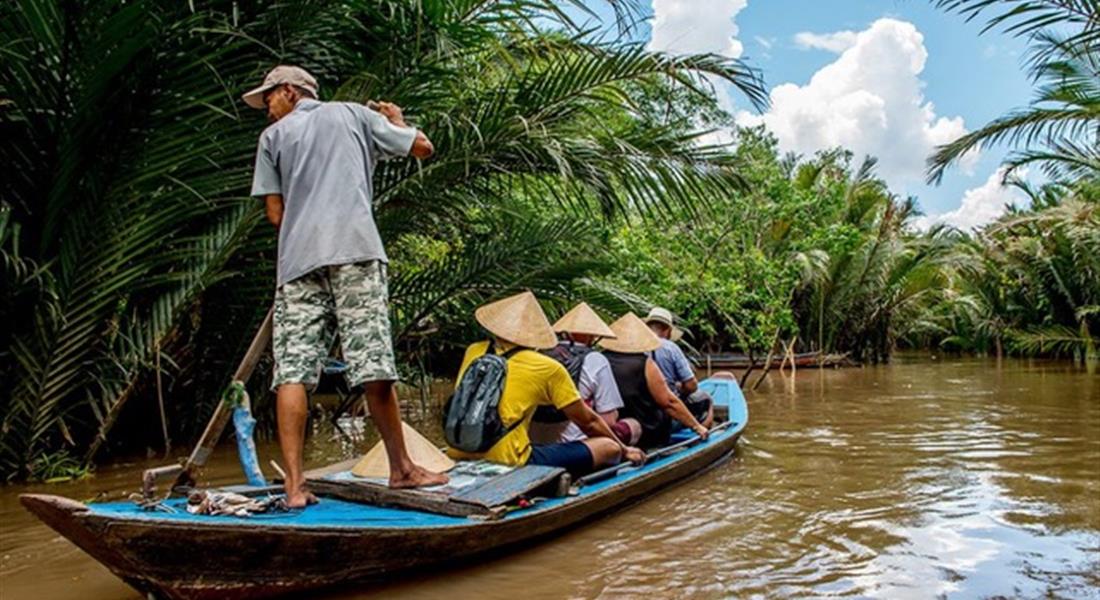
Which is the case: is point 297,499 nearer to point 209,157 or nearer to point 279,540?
point 279,540

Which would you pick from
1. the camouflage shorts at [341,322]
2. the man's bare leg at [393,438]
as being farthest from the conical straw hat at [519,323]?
the camouflage shorts at [341,322]

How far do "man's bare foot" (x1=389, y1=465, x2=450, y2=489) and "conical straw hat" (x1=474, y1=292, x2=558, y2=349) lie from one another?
969mm

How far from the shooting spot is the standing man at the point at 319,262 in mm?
3822

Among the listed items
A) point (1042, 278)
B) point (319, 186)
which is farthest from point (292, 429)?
point (1042, 278)

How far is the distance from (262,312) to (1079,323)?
74.5ft

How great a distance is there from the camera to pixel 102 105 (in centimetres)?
534

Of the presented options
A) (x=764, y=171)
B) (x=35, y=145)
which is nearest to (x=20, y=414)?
(x=35, y=145)

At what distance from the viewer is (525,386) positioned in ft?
16.2

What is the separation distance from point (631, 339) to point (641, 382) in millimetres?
333

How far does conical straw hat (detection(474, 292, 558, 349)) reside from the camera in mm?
5051

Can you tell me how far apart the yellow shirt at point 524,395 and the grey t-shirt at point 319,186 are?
1309 millimetres

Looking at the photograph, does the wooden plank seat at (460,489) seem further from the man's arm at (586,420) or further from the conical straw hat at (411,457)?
A: the man's arm at (586,420)

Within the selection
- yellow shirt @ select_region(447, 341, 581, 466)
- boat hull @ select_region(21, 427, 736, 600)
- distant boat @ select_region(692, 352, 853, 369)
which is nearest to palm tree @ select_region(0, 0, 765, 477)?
yellow shirt @ select_region(447, 341, 581, 466)

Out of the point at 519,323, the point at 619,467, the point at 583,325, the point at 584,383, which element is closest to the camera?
the point at 519,323
